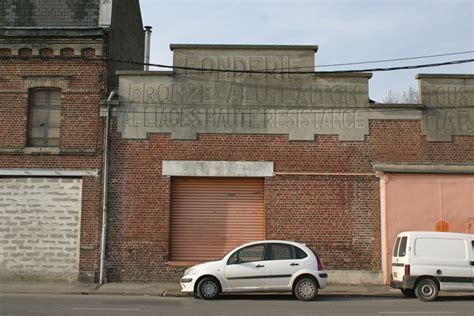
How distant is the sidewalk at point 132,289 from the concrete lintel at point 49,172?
3399 mm

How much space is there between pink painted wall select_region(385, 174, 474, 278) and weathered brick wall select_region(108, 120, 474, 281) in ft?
1.68

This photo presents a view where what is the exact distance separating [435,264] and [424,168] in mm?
4151

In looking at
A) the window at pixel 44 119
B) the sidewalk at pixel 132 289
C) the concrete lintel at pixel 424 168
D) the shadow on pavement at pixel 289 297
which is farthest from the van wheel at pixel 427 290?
the window at pixel 44 119

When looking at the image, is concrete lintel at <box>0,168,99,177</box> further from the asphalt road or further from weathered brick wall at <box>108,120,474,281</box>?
the asphalt road

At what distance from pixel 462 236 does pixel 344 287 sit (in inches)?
154

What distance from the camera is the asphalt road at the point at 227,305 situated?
11.7 meters

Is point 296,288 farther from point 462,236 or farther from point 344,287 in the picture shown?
point 462,236

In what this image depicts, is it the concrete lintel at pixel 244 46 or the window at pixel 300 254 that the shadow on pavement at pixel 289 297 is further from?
the concrete lintel at pixel 244 46

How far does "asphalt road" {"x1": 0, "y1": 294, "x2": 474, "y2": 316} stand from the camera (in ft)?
38.3

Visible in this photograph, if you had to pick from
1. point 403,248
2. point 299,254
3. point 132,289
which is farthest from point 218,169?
point 403,248

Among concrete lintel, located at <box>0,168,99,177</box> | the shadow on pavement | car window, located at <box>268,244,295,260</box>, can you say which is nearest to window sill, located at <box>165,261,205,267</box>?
the shadow on pavement

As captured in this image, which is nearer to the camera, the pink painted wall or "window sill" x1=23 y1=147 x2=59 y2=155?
the pink painted wall

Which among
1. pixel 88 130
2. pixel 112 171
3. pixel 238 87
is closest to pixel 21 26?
pixel 88 130

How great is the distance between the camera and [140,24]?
24844 millimetres
